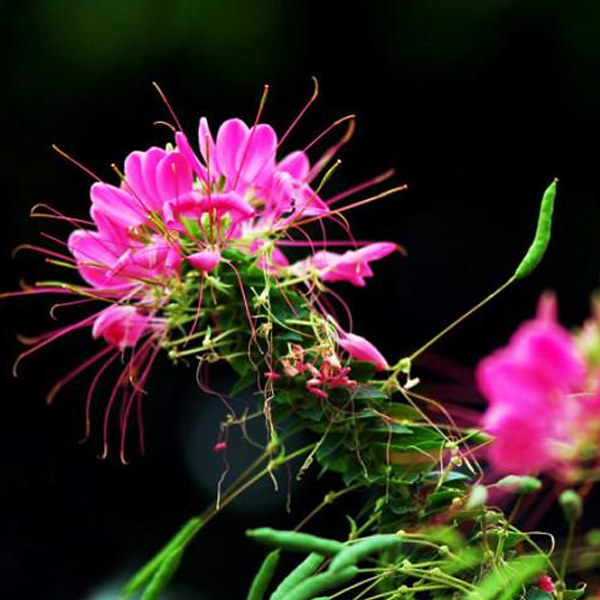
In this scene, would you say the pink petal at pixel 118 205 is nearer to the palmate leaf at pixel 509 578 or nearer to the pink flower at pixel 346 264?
the pink flower at pixel 346 264

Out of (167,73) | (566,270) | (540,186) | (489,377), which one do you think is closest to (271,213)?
(489,377)

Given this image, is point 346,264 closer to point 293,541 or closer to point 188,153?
point 188,153

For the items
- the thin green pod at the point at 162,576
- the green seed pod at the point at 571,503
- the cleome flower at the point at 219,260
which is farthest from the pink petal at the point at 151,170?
the green seed pod at the point at 571,503

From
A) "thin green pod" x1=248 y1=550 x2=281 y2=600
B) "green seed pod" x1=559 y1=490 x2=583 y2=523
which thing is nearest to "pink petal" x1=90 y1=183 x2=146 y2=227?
"thin green pod" x1=248 y1=550 x2=281 y2=600

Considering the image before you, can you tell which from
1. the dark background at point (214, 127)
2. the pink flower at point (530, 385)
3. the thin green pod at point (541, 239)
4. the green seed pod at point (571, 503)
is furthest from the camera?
the dark background at point (214, 127)

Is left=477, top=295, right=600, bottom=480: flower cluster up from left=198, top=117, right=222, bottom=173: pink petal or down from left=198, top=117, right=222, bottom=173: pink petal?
down

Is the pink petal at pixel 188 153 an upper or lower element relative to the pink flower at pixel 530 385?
upper

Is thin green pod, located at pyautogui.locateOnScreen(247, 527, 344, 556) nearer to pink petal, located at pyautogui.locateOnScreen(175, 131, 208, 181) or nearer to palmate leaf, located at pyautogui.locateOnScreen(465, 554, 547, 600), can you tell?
palmate leaf, located at pyautogui.locateOnScreen(465, 554, 547, 600)
